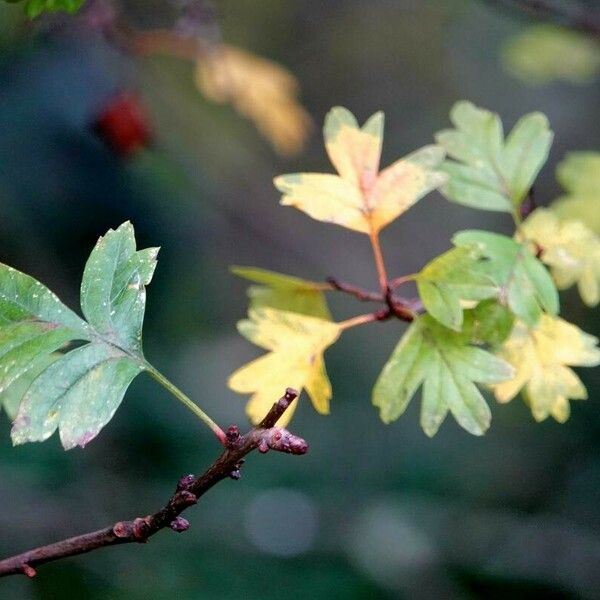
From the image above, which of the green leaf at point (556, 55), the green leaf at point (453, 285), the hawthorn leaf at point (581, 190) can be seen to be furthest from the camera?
the green leaf at point (556, 55)

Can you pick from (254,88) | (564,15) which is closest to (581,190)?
(564,15)

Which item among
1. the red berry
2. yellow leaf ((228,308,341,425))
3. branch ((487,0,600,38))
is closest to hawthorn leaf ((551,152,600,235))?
→ branch ((487,0,600,38))

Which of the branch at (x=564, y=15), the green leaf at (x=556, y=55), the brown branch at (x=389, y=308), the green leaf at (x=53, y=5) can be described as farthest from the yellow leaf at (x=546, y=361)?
the green leaf at (x=556, y=55)

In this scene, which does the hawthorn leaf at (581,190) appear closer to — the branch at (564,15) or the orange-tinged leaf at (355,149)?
the branch at (564,15)

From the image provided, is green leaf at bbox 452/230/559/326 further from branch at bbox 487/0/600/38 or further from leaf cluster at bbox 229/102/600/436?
branch at bbox 487/0/600/38

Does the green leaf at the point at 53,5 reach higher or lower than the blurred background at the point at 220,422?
higher

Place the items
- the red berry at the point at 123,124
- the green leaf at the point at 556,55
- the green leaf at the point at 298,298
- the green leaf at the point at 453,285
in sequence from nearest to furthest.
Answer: the green leaf at the point at 453,285 → the green leaf at the point at 298,298 → the red berry at the point at 123,124 → the green leaf at the point at 556,55
